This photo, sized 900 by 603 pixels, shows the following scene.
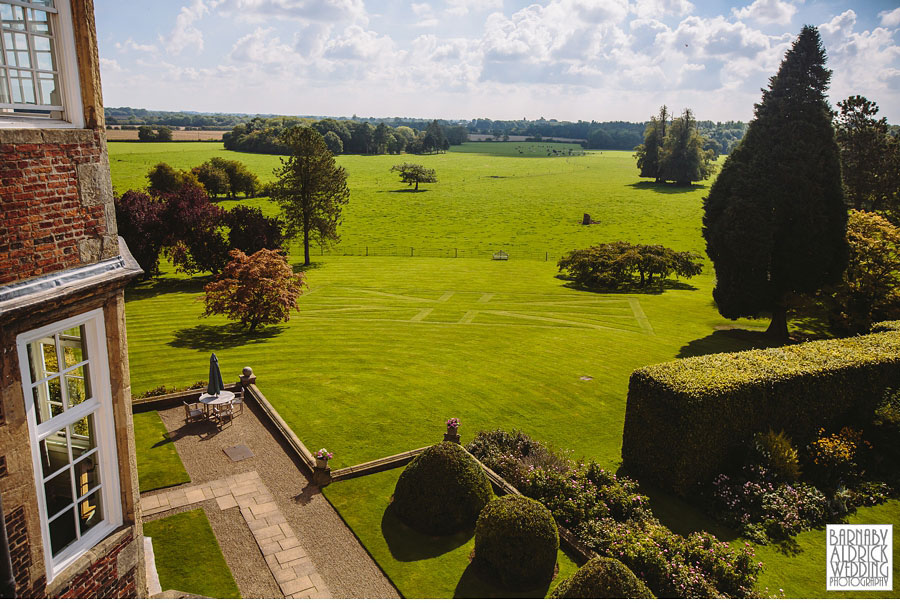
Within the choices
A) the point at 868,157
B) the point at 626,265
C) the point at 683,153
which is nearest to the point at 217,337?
the point at 626,265

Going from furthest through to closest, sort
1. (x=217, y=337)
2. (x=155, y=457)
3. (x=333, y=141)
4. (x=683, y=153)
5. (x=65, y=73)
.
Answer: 1. (x=333, y=141)
2. (x=683, y=153)
3. (x=217, y=337)
4. (x=155, y=457)
5. (x=65, y=73)

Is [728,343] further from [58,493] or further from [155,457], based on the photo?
[58,493]

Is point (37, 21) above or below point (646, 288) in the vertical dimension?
above

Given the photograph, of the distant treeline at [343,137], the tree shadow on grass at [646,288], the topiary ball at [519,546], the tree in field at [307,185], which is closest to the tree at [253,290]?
the topiary ball at [519,546]

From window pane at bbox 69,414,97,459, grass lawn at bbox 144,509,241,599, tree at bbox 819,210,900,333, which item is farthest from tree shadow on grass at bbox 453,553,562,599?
tree at bbox 819,210,900,333

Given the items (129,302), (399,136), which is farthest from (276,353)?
(399,136)

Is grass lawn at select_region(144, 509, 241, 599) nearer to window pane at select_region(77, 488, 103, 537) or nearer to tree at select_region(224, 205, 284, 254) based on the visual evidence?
window pane at select_region(77, 488, 103, 537)
